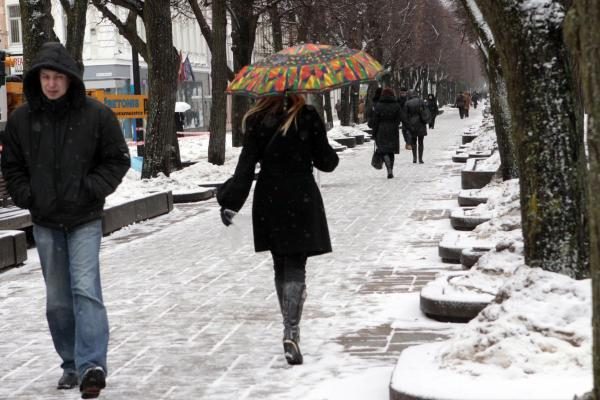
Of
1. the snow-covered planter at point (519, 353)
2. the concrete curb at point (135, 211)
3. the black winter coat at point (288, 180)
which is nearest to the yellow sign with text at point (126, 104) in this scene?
the concrete curb at point (135, 211)

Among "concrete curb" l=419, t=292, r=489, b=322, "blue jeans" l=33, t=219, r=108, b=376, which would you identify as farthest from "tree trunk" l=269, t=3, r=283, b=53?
"blue jeans" l=33, t=219, r=108, b=376

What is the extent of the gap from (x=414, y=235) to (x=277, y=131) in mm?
6506

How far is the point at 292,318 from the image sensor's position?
22.1 feet

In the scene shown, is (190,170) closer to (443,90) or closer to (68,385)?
(68,385)

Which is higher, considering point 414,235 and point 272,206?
point 272,206

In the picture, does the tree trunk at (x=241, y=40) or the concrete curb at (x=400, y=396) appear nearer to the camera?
the concrete curb at (x=400, y=396)

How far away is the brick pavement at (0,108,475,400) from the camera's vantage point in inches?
255

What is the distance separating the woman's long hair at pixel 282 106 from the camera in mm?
6703

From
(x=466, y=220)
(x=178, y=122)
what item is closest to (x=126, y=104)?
(x=466, y=220)

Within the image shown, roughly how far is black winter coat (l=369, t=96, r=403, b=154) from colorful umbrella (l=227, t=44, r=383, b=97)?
47.5ft

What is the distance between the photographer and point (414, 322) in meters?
7.83

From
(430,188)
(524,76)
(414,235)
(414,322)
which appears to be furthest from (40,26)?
(524,76)

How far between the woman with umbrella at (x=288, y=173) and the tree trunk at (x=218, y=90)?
1724 centimetres

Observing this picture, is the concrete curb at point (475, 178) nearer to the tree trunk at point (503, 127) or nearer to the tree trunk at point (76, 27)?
the tree trunk at point (503, 127)
